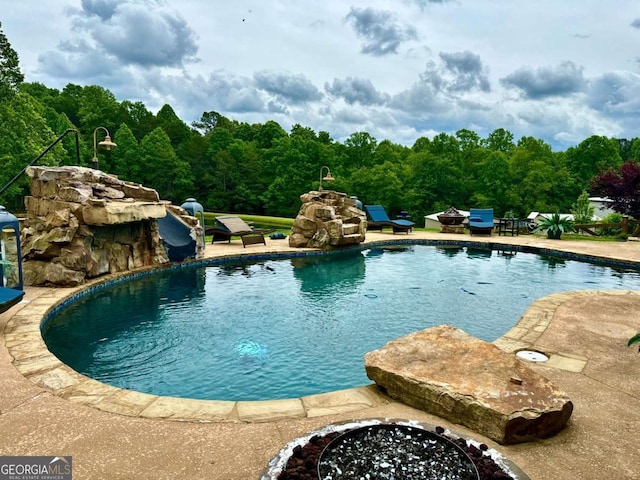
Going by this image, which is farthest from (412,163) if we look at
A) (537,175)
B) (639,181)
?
(639,181)

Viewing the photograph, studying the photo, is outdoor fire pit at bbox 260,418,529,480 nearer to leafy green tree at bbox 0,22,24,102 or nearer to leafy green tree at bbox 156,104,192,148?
leafy green tree at bbox 0,22,24,102

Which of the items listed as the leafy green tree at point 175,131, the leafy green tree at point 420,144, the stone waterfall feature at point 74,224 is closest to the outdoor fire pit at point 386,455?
the stone waterfall feature at point 74,224

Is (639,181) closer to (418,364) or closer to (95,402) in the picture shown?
(418,364)

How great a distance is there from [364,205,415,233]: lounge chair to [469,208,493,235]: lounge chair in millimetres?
2745

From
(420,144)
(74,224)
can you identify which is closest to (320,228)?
(74,224)

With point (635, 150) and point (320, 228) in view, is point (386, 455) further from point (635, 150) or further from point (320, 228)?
point (635, 150)

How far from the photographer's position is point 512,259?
13812 mm

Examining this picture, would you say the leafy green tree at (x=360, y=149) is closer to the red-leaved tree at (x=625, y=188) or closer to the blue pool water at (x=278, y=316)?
the red-leaved tree at (x=625, y=188)

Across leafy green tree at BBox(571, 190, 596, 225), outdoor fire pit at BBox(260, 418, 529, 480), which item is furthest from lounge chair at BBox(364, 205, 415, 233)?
outdoor fire pit at BBox(260, 418, 529, 480)

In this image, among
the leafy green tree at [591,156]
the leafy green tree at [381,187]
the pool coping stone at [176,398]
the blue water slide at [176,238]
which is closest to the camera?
the pool coping stone at [176,398]

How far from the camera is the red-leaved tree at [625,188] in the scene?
21.4 metres

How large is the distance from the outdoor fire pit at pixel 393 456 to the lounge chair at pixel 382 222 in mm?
15920

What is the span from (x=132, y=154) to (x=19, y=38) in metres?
16.1

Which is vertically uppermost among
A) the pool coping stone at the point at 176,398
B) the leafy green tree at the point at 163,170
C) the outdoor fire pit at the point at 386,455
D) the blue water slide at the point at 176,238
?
the leafy green tree at the point at 163,170
